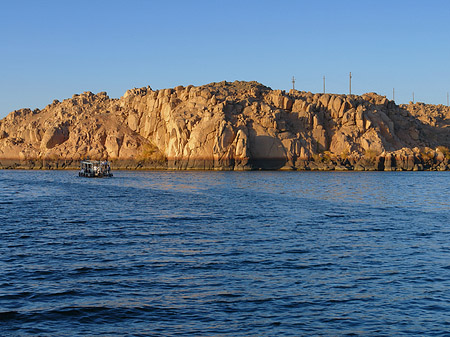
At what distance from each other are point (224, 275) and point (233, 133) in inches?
4660

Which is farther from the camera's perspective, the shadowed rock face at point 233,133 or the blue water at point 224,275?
the shadowed rock face at point 233,133

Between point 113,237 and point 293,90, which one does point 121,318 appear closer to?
point 113,237

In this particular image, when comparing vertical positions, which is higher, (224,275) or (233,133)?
(233,133)

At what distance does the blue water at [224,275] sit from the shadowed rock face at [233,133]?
103 m

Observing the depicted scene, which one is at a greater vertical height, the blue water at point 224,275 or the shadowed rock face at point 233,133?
the shadowed rock face at point 233,133

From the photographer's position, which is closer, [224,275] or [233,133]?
[224,275]

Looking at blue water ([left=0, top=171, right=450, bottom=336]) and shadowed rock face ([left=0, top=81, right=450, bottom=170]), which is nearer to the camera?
blue water ([left=0, top=171, right=450, bottom=336])

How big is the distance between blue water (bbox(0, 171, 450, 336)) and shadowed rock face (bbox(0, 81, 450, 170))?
10293 centimetres

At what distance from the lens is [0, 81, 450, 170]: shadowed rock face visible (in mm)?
138625

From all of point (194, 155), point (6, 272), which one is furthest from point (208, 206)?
point (194, 155)

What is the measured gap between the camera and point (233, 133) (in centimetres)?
13600

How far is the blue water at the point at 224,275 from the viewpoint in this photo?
13.4m

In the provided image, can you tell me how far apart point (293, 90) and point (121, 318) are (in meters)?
165

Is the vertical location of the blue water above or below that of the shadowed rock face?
below
